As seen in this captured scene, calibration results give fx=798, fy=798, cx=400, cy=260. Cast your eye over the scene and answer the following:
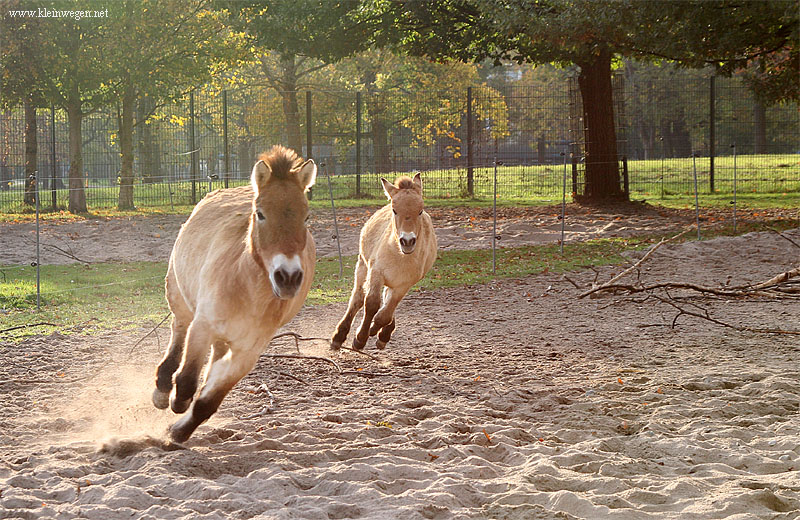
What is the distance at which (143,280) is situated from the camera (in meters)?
12.0

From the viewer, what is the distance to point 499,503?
4.25m

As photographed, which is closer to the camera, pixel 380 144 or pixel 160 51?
pixel 160 51

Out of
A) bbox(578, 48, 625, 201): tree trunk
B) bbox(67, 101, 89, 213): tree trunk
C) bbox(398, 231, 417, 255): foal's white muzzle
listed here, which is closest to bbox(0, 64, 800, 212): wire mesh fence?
bbox(67, 101, 89, 213): tree trunk

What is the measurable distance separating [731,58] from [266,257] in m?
14.6

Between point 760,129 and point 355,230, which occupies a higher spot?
point 760,129

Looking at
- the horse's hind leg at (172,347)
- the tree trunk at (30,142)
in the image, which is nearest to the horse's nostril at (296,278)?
the horse's hind leg at (172,347)

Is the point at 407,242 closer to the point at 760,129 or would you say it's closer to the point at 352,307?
the point at 352,307

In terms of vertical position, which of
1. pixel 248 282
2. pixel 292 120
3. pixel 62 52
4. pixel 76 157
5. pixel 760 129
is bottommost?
pixel 248 282

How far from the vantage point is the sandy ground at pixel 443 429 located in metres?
4.24

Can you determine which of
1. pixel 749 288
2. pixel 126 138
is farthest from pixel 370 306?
pixel 126 138

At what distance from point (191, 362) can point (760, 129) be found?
26453 millimetres

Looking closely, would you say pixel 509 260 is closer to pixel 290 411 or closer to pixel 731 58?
pixel 731 58

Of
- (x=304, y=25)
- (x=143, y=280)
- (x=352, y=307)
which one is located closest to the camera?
(x=352, y=307)

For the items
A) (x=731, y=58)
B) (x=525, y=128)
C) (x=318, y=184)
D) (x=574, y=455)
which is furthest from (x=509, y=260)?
(x=525, y=128)
